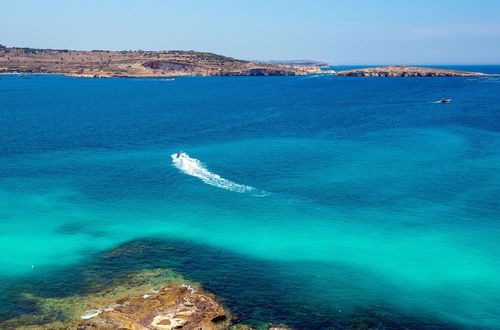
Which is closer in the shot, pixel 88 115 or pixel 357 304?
pixel 357 304

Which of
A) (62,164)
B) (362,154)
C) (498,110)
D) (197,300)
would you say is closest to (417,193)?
(362,154)

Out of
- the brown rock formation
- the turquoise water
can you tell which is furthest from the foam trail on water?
the brown rock formation

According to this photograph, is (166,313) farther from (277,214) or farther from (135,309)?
(277,214)

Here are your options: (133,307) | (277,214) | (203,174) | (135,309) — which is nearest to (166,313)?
(135,309)

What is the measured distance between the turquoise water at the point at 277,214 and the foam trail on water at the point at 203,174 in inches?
13.8

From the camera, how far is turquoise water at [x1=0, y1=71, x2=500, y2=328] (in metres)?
41.7

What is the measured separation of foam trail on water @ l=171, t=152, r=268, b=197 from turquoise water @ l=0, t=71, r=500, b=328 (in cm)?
35

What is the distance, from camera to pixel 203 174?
253 feet

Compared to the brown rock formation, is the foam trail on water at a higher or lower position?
higher

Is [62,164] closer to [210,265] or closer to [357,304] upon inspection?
[210,265]

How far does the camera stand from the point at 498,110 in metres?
148

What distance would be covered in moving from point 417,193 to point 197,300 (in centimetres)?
4206

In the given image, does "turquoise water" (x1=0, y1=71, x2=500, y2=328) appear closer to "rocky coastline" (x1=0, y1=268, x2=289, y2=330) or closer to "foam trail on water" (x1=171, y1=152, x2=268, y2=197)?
"foam trail on water" (x1=171, y1=152, x2=268, y2=197)

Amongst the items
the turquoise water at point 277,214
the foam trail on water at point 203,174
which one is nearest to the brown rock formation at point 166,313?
the turquoise water at point 277,214
